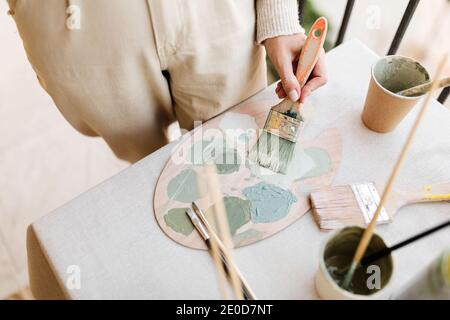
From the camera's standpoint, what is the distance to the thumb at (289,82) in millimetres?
699

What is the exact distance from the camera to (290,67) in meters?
0.72

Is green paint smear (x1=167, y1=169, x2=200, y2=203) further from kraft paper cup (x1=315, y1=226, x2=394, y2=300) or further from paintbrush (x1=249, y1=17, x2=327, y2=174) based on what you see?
kraft paper cup (x1=315, y1=226, x2=394, y2=300)

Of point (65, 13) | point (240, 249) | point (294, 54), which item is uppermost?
point (65, 13)

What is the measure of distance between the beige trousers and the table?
0.13 m

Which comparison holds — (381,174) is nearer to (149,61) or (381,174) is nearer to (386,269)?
(386,269)

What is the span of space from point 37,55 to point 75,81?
0.07 meters

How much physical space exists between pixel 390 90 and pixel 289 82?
0.53ft

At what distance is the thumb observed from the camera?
699 millimetres

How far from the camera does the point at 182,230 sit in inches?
24.4

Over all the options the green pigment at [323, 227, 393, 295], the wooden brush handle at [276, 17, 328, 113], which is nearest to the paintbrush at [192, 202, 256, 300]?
the green pigment at [323, 227, 393, 295]

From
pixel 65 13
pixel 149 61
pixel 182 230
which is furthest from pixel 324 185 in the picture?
pixel 65 13

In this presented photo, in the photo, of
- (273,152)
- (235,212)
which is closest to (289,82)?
(273,152)

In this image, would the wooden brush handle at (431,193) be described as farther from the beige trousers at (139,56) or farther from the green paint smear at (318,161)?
the beige trousers at (139,56)

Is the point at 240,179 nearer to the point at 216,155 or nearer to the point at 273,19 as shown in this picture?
the point at 216,155
